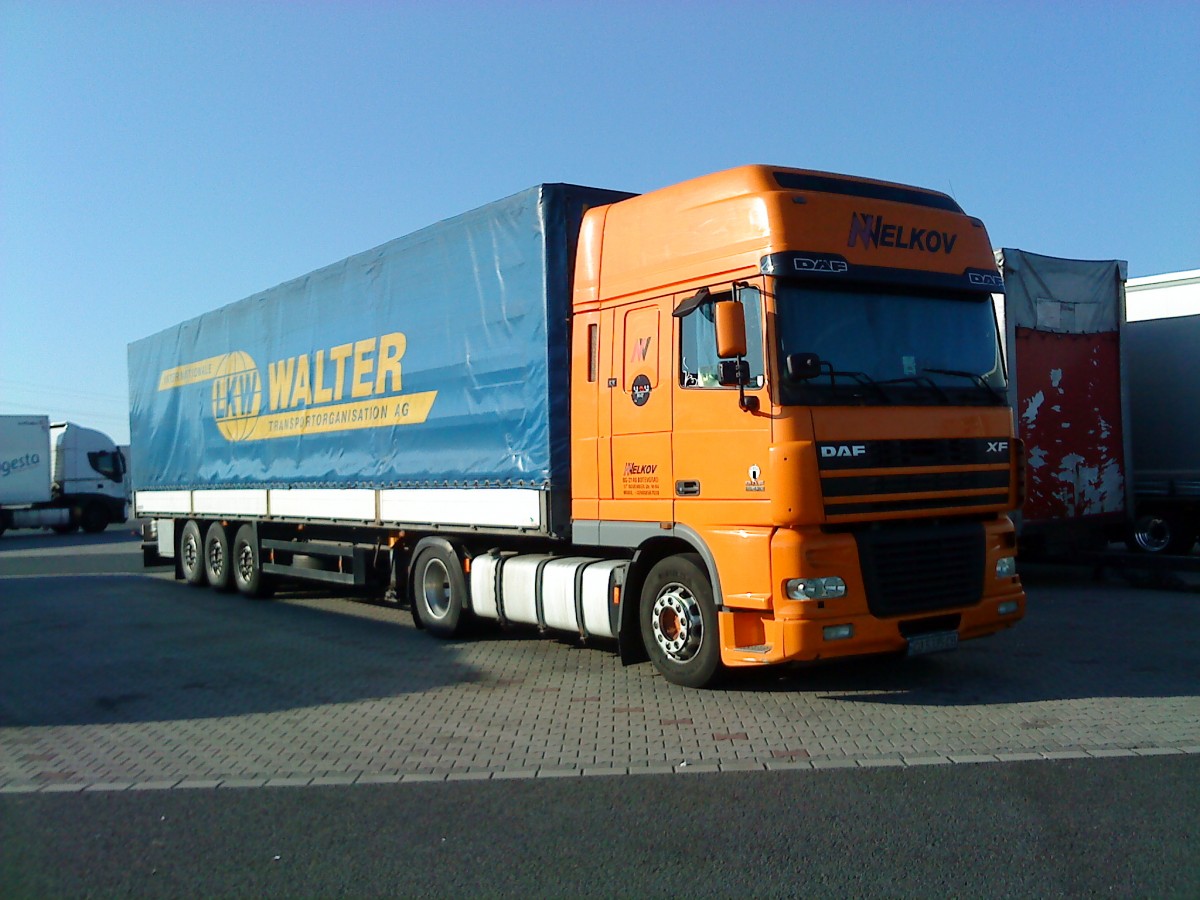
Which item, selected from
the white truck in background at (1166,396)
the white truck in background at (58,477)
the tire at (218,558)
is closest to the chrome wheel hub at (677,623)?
the white truck in background at (1166,396)

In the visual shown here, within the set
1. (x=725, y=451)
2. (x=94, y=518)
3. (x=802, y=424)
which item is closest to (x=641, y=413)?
(x=725, y=451)

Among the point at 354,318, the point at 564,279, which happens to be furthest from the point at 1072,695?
the point at 354,318

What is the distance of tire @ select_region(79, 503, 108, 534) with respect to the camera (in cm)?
Answer: 3947

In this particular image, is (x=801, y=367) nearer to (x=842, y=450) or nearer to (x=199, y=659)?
(x=842, y=450)

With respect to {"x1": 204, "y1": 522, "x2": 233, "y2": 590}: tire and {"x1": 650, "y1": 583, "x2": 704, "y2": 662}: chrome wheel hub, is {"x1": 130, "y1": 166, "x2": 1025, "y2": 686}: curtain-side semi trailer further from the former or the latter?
{"x1": 204, "y1": 522, "x2": 233, "y2": 590}: tire

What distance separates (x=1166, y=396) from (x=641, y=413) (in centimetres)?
1000

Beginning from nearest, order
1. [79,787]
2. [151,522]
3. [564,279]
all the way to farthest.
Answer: [79,787], [564,279], [151,522]

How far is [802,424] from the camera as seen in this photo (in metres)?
7.35

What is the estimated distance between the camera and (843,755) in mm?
6484

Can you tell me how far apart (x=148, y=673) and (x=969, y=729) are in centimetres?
689

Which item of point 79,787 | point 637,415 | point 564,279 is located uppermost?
point 564,279

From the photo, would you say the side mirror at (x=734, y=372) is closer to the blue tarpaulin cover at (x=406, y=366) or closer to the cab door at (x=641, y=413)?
the cab door at (x=641, y=413)

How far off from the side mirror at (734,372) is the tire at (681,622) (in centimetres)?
142

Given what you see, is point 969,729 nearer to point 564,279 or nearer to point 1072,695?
point 1072,695
